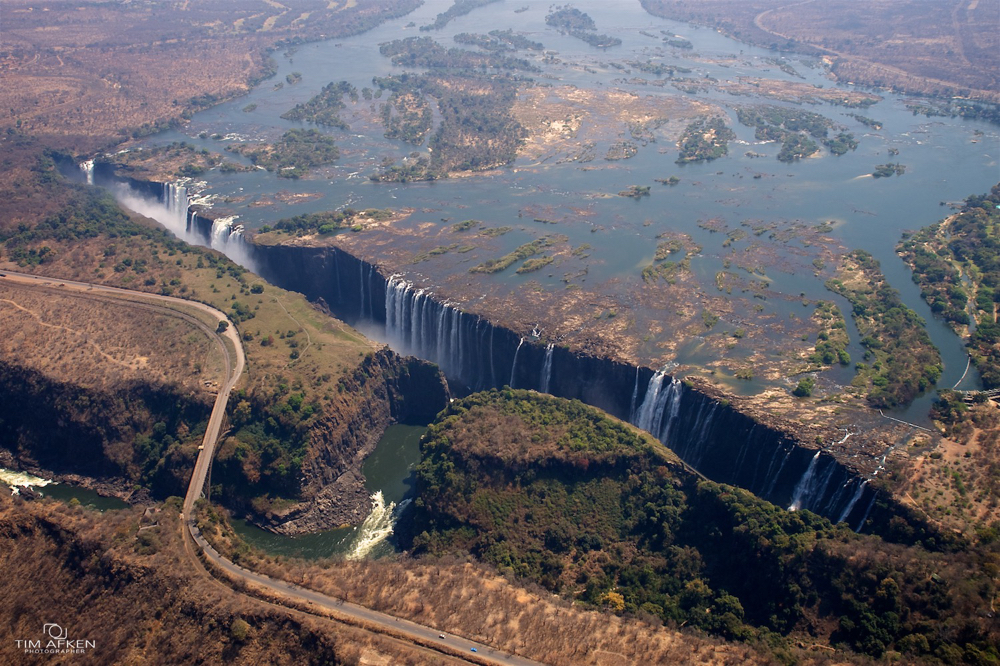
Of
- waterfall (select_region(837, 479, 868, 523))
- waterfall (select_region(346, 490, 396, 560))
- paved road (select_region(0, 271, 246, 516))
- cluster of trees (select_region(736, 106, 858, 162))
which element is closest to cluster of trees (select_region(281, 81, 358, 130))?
paved road (select_region(0, 271, 246, 516))

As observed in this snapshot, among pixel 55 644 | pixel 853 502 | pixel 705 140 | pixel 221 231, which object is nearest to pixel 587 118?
pixel 705 140

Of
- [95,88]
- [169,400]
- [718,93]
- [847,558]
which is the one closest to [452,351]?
[169,400]

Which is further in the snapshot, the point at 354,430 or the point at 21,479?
the point at 354,430

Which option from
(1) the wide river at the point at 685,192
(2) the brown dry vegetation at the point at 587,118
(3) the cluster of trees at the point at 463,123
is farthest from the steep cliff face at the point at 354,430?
(2) the brown dry vegetation at the point at 587,118

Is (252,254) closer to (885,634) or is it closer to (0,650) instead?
(0,650)

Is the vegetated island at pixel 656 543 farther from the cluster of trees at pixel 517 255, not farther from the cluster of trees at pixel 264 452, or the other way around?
the cluster of trees at pixel 517 255

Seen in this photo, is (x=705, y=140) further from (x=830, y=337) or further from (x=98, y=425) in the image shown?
(x=98, y=425)
